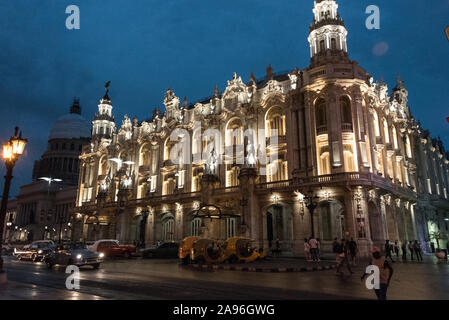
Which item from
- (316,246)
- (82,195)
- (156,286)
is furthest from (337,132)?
A: (82,195)

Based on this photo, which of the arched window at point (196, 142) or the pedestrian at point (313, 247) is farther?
the arched window at point (196, 142)

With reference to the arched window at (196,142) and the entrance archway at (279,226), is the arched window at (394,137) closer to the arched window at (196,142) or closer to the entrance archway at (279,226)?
the entrance archway at (279,226)

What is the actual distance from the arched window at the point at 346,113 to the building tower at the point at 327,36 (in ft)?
15.0

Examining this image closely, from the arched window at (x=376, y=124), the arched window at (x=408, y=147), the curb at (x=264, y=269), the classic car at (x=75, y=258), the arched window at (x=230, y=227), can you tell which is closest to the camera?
the curb at (x=264, y=269)

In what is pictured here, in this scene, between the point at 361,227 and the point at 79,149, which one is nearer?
the point at 361,227

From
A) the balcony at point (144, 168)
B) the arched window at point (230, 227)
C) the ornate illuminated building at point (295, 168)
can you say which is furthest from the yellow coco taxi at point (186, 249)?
the balcony at point (144, 168)

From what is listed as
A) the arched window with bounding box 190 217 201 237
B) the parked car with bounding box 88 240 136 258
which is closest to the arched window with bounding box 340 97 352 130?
the arched window with bounding box 190 217 201 237

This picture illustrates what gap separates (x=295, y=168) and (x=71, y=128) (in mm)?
85535

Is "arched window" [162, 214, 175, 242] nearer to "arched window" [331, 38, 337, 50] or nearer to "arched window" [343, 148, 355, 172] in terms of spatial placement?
"arched window" [343, 148, 355, 172]

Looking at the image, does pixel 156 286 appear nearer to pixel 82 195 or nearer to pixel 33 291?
pixel 33 291

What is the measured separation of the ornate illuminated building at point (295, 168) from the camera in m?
32.8

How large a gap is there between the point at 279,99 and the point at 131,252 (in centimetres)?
2279

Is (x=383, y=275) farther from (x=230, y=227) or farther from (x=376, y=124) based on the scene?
(x=376, y=124)

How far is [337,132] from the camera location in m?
33.3
